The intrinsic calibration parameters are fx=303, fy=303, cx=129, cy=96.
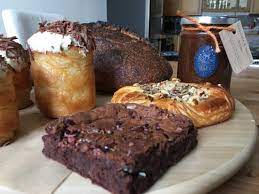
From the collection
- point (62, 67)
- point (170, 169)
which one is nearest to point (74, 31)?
point (62, 67)

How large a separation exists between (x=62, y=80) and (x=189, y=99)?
0.26 m

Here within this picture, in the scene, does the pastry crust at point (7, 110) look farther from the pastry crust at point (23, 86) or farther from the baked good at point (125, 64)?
the baked good at point (125, 64)

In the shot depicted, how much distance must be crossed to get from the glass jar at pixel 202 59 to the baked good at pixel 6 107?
0.44 meters

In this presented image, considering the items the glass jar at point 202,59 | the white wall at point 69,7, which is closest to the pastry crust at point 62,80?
the glass jar at point 202,59

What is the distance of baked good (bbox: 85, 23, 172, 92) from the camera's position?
0.77 m

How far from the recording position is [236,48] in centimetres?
77

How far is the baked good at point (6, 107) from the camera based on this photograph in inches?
19.6

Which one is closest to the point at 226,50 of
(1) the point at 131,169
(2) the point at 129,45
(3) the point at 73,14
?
(2) the point at 129,45

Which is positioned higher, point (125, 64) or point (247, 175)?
point (125, 64)

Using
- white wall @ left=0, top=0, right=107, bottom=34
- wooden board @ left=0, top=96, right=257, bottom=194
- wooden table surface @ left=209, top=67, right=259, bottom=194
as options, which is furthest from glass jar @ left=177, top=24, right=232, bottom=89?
white wall @ left=0, top=0, right=107, bottom=34

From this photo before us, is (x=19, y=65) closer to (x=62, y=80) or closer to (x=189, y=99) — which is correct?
(x=62, y=80)

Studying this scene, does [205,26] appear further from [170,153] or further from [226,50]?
[170,153]

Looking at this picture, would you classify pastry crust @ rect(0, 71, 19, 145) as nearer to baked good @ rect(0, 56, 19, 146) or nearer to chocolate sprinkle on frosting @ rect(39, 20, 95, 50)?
baked good @ rect(0, 56, 19, 146)

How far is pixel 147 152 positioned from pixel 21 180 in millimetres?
172
